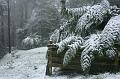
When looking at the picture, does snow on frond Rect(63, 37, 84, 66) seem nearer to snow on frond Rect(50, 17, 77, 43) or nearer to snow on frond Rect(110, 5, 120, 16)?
snow on frond Rect(50, 17, 77, 43)

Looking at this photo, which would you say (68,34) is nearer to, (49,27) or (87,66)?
(87,66)

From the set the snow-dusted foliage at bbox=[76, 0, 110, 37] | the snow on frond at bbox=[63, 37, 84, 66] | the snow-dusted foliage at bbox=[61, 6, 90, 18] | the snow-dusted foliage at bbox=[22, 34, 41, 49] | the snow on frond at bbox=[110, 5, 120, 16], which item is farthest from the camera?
the snow-dusted foliage at bbox=[22, 34, 41, 49]

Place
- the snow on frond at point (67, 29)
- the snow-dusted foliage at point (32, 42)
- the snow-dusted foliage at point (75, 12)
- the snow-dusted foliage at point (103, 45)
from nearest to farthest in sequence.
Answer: the snow-dusted foliage at point (103, 45) → the snow-dusted foliage at point (75, 12) → the snow on frond at point (67, 29) → the snow-dusted foliage at point (32, 42)

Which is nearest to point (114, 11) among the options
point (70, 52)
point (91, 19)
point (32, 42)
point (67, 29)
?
point (91, 19)

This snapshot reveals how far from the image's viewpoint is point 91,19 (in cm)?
820

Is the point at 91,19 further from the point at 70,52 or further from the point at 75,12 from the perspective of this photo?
the point at 70,52

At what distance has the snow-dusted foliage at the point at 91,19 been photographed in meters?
8.17

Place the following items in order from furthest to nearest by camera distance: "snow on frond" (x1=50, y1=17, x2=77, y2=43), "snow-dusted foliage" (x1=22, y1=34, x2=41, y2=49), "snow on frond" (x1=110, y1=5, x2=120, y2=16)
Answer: "snow-dusted foliage" (x1=22, y1=34, x2=41, y2=49) < "snow on frond" (x1=50, y1=17, x2=77, y2=43) < "snow on frond" (x1=110, y1=5, x2=120, y2=16)

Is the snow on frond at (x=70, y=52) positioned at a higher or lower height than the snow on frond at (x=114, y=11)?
lower

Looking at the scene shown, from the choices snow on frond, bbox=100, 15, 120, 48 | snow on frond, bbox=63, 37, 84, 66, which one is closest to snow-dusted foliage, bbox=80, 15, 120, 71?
snow on frond, bbox=100, 15, 120, 48

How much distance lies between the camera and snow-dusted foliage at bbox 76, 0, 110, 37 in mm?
8172

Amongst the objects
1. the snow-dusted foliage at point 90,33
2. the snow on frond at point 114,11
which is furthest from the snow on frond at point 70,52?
the snow on frond at point 114,11

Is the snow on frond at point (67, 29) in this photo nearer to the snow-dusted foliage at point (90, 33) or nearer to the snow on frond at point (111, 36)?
the snow-dusted foliage at point (90, 33)

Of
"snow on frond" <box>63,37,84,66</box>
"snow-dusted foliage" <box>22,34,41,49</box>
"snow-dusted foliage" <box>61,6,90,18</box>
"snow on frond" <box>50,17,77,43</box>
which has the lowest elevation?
"snow-dusted foliage" <box>22,34,41,49</box>
